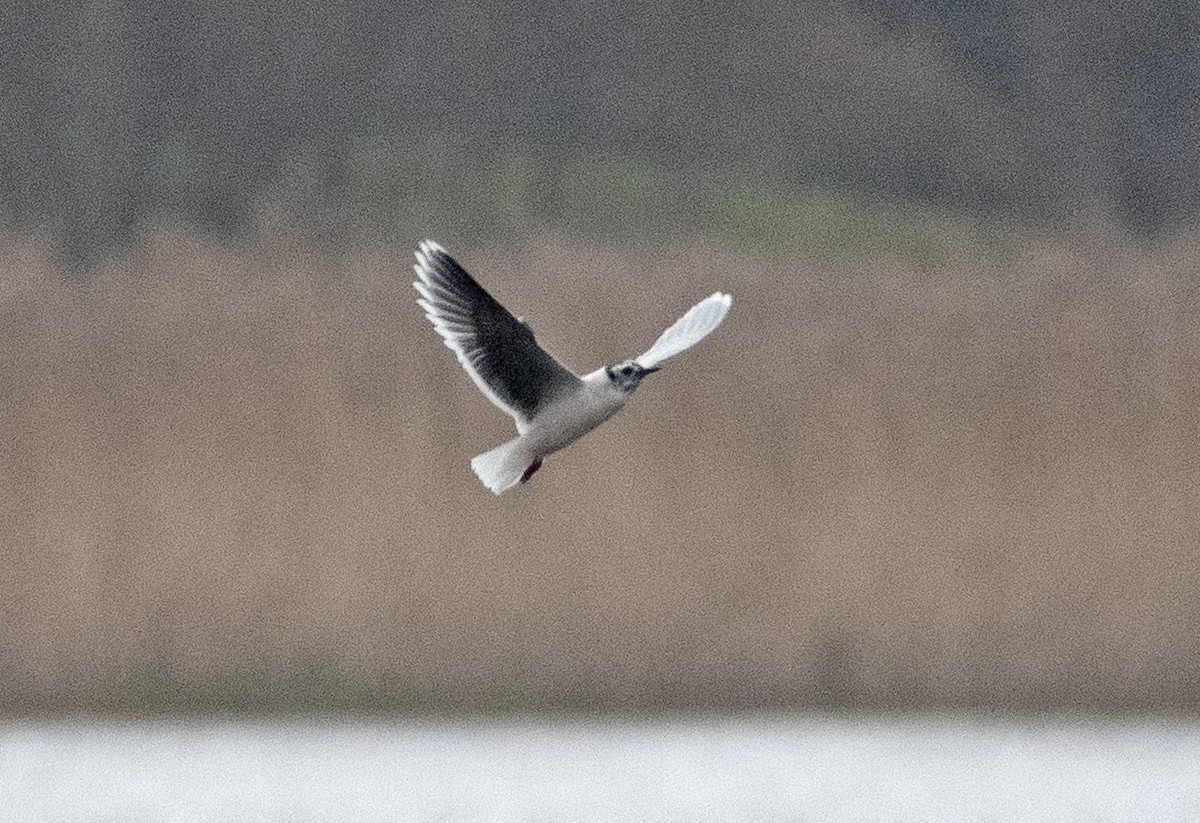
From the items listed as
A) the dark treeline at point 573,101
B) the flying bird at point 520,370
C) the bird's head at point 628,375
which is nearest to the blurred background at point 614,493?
the dark treeline at point 573,101

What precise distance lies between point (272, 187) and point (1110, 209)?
139 inches

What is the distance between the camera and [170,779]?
1004cm

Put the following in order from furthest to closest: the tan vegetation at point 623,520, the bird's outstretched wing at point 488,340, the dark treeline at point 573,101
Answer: the dark treeline at point 573,101 → the tan vegetation at point 623,520 → the bird's outstretched wing at point 488,340

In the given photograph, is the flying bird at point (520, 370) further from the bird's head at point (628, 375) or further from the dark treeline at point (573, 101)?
the dark treeline at point (573, 101)

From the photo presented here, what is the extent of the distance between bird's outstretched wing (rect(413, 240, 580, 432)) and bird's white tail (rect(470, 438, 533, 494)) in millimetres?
68

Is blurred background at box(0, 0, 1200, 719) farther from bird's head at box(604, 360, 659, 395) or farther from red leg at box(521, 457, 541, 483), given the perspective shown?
bird's head at box(604, 360, 659, 395)

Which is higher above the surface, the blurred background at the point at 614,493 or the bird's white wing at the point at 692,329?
the blurred background at the point at 614,493

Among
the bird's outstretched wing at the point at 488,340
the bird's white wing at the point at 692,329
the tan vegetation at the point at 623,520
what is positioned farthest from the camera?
the tan vegetation at the point at 623,520

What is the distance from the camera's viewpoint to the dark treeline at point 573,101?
39.3 ft

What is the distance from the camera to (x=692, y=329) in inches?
239

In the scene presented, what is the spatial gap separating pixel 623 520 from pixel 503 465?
3.97 metres

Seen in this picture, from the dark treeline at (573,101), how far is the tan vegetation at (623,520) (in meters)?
1.96

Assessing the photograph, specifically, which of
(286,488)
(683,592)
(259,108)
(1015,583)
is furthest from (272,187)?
(1015,583)

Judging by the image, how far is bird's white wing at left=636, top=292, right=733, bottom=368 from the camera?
A: 590cm
